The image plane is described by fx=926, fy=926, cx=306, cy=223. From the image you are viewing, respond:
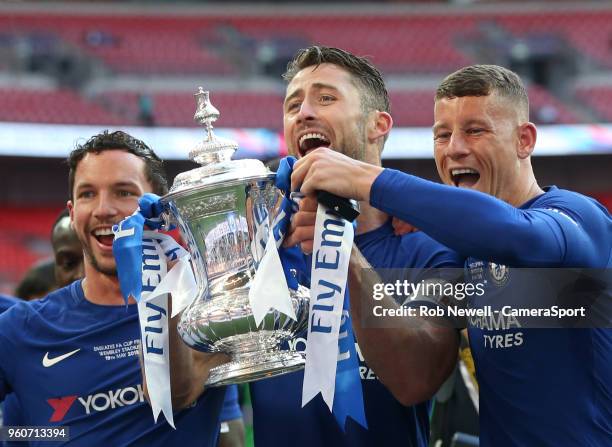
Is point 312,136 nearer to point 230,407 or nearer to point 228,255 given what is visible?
point 228,255

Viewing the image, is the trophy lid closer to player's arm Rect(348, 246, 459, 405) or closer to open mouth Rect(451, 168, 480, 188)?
player's arm Rect(348, 246, 459, 405)

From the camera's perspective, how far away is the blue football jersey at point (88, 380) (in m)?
2.60

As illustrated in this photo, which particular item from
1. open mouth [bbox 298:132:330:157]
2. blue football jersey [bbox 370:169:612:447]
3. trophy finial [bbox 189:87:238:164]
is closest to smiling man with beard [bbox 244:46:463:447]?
open mouth [bbox 298:132:330:157]

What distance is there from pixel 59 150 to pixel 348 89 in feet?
36.8

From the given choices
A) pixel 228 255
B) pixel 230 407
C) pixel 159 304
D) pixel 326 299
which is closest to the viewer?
pixel 326 299

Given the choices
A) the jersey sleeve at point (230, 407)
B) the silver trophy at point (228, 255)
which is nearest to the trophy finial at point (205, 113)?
the silver trophy at point (228, 255)

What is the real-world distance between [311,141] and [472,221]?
778 mm

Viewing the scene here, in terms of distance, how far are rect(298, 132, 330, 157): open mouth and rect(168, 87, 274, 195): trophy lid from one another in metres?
0.40

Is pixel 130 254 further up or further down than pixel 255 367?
further up

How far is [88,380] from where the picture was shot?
264cm

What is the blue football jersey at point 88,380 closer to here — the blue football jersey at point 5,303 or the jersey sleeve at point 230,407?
the jersey sleeve at point 230,407

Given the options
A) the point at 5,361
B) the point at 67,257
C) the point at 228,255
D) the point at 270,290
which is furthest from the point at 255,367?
the point at 67,257

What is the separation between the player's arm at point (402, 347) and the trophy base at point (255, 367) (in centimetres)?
20

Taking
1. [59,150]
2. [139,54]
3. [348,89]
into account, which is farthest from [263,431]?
[139,54]
